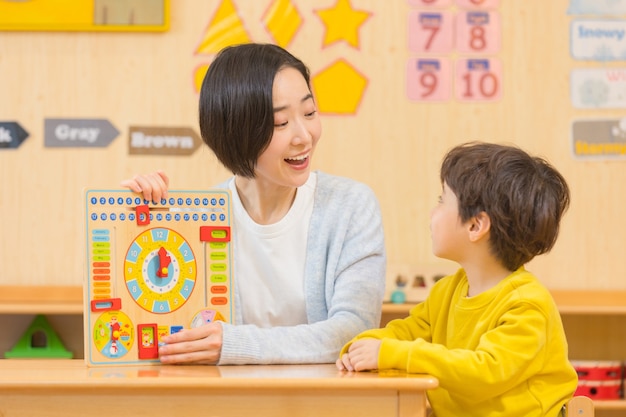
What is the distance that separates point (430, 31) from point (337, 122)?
1.56ft

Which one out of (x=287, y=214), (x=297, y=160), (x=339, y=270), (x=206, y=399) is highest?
(x=297, y=160)

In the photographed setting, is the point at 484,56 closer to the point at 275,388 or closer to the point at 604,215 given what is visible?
the point at 604,215

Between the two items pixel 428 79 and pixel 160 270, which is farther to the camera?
pixel 428 79

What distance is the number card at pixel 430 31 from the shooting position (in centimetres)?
324

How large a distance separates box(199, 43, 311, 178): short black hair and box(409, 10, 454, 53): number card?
1581 mm

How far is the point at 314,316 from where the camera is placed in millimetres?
1754

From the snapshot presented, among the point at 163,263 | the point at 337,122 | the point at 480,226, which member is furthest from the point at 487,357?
the point at 337,122

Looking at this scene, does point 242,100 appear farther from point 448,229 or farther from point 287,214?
point 448,229

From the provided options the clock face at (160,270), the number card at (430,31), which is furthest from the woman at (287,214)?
the number card at (430,31)

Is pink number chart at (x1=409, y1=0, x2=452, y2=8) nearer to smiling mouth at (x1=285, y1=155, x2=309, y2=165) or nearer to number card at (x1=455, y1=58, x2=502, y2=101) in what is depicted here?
number card at (x1=455, y1=58, x2=502, y2=101)

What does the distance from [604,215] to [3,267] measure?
2.21m

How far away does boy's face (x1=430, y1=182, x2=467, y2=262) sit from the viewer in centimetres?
151

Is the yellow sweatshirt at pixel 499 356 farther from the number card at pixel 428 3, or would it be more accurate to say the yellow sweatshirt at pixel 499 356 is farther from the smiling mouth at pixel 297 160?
the number card at pixel 428 3

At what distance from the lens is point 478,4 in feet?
10.6
